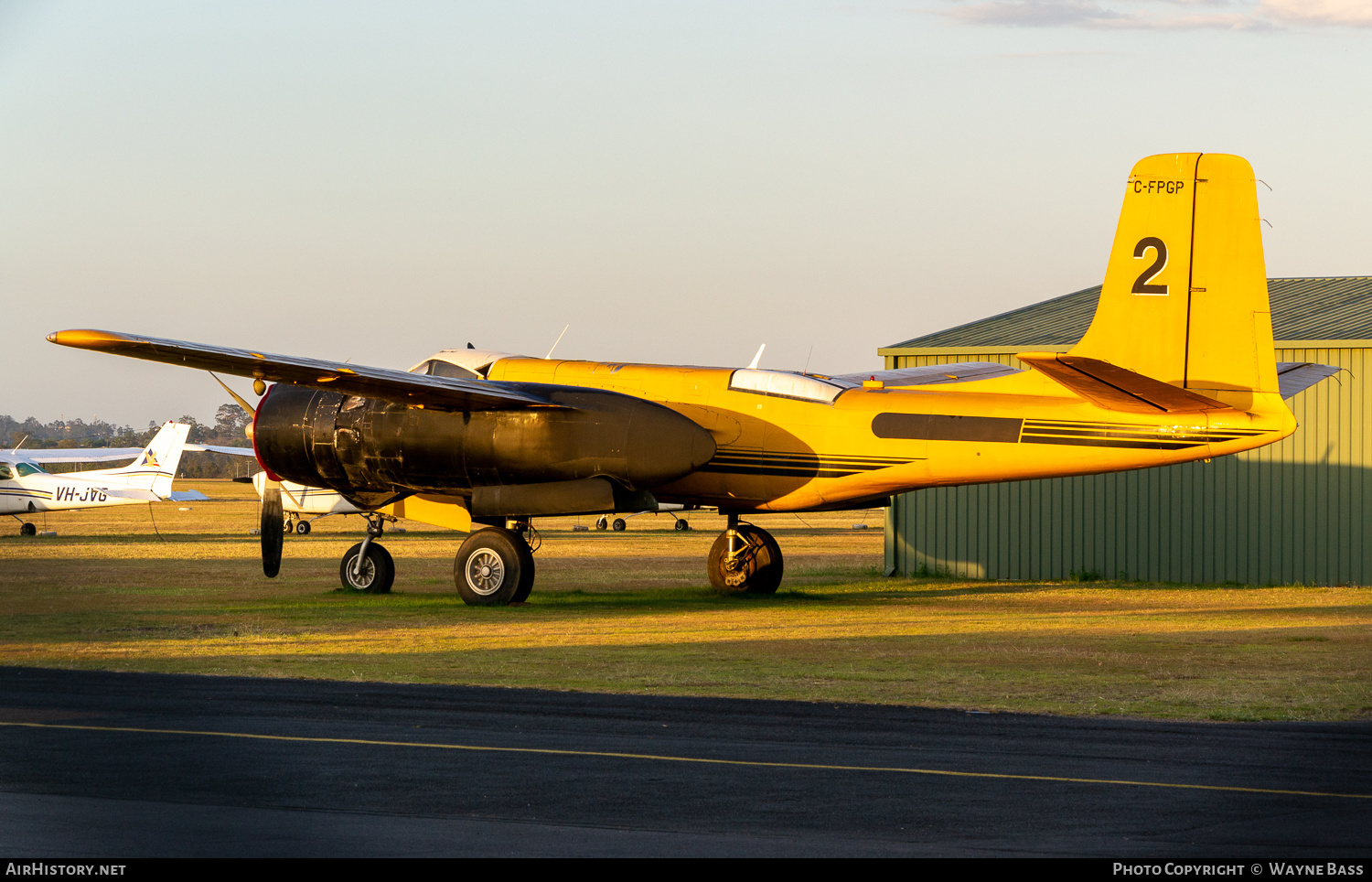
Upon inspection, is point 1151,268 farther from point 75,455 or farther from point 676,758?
point 75,455

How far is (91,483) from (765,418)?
1319 inches

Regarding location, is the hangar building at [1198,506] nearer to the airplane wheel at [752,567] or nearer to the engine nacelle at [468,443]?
the airplane wheel at [752,567]

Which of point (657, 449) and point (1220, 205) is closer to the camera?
point (1220, 205)

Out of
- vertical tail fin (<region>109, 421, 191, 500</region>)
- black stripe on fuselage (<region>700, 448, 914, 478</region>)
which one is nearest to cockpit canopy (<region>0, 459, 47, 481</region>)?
vertical tail fin (<region>109, 421, 191, 500</region>)

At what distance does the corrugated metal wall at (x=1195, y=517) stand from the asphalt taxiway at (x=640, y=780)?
17539mm

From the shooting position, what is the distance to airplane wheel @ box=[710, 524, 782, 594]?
78.7ft

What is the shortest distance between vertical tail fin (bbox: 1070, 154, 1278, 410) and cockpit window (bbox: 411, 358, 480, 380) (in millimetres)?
9945

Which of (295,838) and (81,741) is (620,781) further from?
(81,741)

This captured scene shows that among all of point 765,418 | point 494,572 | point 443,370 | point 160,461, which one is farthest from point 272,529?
point 160,461

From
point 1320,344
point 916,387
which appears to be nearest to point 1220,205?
point 916,387

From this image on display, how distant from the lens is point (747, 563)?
2402cm

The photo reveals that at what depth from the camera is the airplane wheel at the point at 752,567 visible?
24000 mm

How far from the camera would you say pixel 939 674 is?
46.6 feet

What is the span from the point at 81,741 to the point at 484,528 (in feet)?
39.3
